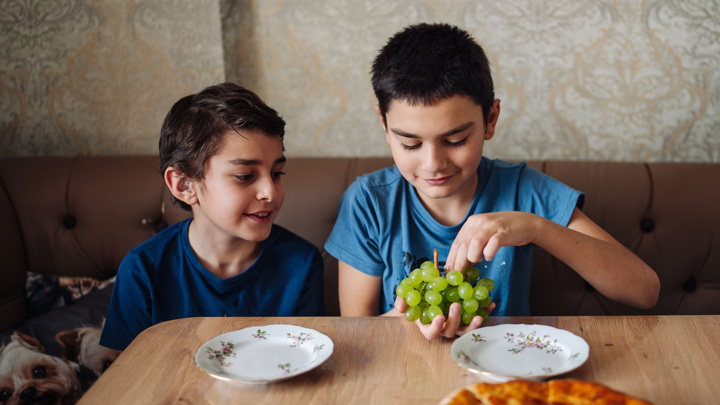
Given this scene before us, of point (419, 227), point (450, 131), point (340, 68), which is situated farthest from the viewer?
point (340, 68)

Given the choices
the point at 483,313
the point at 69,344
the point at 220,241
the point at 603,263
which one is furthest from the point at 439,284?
the point at 69,344

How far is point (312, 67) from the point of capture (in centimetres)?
225

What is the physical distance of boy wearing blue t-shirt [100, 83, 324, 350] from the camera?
5.05ft

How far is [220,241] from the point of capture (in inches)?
65.2

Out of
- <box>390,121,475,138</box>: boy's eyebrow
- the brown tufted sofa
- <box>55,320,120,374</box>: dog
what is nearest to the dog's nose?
<box>55,320,120,374</box>: dog

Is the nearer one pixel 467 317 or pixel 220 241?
pixel 467 317

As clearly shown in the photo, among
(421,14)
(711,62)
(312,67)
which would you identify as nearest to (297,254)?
(312,67)

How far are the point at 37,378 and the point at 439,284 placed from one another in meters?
1.16

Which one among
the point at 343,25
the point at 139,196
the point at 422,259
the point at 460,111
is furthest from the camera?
the point at 343,25

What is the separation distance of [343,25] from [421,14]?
0.97 ft

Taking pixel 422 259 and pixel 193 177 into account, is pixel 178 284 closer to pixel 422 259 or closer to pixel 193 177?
pixel 193 177

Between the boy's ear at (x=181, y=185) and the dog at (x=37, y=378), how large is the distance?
22.2 inches

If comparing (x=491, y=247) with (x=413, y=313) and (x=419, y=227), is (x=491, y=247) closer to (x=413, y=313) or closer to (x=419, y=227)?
(x=413, y=313)

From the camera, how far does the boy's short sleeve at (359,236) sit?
161 cm
